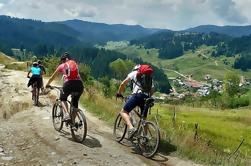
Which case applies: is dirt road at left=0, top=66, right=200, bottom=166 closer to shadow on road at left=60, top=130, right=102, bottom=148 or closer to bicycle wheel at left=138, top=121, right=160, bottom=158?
shadow on road at left=60, top=130, right=102, bottom=148

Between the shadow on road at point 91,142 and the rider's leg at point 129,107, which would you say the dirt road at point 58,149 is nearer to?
the shadow on road at point 91,142

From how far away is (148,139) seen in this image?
43.5ft

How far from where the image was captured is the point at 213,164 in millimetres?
13375

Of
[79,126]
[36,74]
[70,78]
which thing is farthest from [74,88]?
[36,74]

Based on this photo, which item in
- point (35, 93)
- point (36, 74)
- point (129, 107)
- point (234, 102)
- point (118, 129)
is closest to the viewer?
point (129, 107)

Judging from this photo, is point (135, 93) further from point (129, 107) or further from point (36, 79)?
point (36, 79)

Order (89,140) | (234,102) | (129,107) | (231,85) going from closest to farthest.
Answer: (129,107) < (89,140) < (234,102) < (231,85)

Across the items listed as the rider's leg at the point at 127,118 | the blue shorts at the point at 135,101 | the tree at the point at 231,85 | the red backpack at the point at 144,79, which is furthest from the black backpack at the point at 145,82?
the tree at the point at 231,85

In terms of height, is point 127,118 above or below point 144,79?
below

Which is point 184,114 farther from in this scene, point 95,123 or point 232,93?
point 232,93

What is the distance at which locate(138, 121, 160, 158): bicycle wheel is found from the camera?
13.1 meters

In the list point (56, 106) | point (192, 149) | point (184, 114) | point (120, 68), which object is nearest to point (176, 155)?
point (192, 149)

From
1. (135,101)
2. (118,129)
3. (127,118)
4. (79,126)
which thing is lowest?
(118,129)

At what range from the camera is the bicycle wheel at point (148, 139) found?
42.9ft
